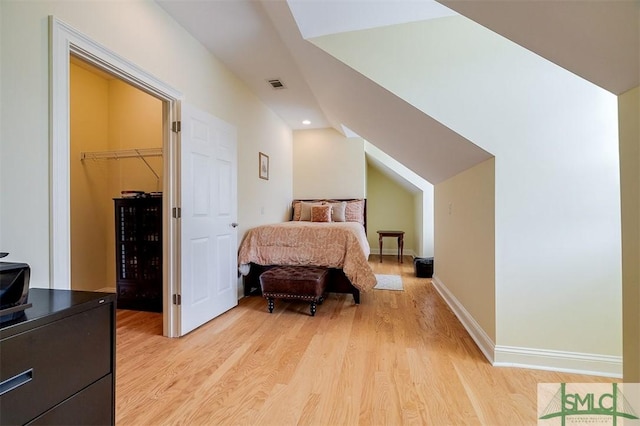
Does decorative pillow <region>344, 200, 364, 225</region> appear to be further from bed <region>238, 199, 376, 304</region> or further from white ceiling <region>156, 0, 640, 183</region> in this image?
bed <region>238, 199, 376, 304</region>

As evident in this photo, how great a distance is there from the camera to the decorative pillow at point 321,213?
4.58 meters

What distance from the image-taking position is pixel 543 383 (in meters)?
1.57

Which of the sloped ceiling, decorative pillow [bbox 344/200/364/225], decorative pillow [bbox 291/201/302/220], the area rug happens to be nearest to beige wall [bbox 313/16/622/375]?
the sloped ceiling

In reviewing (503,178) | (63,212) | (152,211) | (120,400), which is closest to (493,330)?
(503,178)

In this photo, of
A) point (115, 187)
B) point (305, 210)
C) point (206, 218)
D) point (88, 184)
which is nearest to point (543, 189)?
point (206, 218)

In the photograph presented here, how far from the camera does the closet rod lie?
3.05 meters

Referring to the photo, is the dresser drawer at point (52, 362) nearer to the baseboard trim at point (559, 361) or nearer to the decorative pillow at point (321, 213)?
the baseboard trim at point (559, 361)

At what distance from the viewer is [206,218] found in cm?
248

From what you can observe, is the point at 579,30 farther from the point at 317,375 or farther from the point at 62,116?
the point at 62,116

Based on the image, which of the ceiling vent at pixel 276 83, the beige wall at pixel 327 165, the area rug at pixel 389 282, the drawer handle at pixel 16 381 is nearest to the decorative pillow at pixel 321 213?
the beige wall at pixel 327 165

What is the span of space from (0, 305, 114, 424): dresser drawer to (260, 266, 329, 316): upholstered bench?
1.79m

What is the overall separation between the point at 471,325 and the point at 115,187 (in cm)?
397

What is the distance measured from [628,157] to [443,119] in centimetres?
104

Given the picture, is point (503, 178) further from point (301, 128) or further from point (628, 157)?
point (301, 128)
